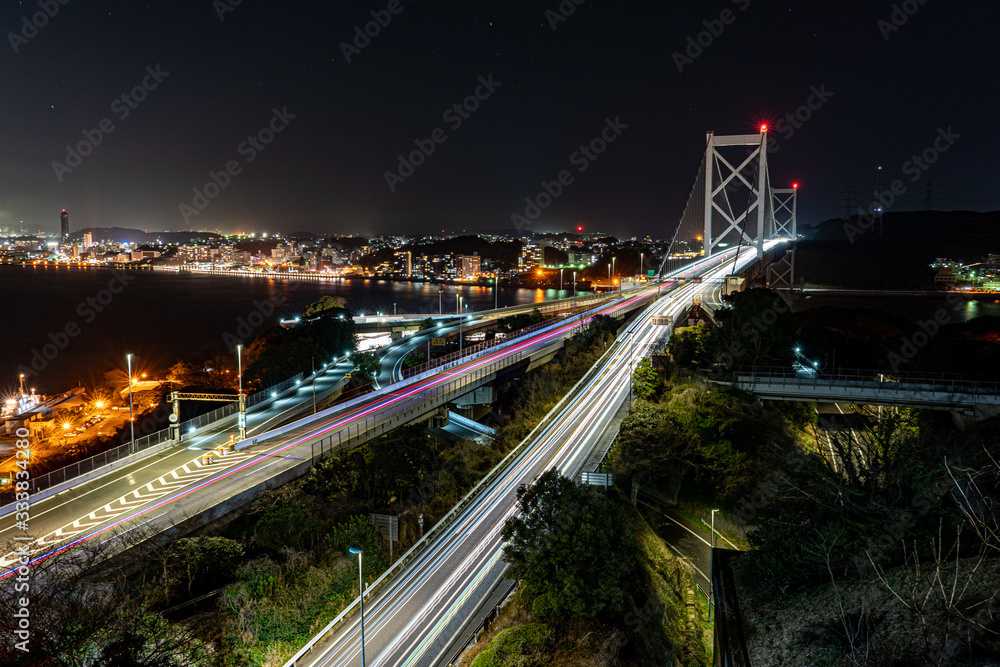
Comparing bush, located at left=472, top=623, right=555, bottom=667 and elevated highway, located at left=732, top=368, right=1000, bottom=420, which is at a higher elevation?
elevated highway, located at left=732, top=368, right=1000, bottom=420

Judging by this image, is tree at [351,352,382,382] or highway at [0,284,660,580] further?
tree at [351,352,382,382]

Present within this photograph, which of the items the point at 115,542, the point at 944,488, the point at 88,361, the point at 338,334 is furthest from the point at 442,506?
the point at 88,361

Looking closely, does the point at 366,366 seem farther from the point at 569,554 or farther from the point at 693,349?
the point at 569,554

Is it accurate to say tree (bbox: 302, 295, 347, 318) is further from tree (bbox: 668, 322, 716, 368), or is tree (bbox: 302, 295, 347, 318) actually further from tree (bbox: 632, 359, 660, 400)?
tree (bbox: 632, 359, 660, 400)

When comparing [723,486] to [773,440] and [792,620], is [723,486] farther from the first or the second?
[792,620]

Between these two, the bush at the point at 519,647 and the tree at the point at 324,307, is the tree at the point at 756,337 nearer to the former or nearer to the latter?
the bush at the point at 519,647

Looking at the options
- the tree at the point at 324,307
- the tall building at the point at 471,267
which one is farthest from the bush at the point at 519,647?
the tall building at the point at 471,267

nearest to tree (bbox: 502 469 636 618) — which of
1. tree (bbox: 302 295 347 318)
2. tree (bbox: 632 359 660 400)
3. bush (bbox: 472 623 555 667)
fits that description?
bush (bbox: 472 623 555 667)

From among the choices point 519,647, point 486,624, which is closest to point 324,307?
point 486,624
